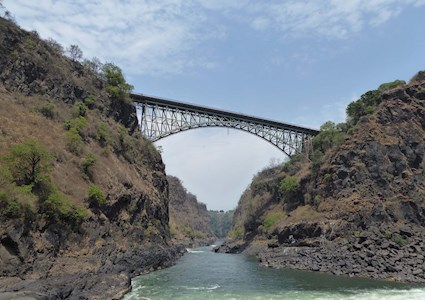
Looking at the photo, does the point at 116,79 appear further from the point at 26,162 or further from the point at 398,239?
the point at 398,239

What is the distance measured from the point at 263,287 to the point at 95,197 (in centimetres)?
1672

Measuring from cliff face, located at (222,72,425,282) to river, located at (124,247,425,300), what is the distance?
4.39 metres

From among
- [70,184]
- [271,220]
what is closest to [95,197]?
[70,184]

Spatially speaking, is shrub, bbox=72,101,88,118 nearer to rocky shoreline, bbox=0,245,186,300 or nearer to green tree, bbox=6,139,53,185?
green tree, bbox=6,139,53,185

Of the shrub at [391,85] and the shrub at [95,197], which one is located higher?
the shrub at [391,85]

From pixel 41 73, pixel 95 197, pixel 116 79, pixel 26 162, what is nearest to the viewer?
pixel 26 162

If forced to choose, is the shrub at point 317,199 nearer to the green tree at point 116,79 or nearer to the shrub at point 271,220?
the shrub at point 271,220

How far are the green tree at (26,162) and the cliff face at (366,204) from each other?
28720mm

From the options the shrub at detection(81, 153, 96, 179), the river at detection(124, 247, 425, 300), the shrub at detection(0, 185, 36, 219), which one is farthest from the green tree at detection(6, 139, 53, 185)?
the river at detection(124, 247, 425, 300)

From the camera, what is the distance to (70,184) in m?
34.1

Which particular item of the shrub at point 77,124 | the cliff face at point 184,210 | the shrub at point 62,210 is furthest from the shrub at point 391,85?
the cliff face at point 184,210

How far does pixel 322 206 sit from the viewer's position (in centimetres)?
5519

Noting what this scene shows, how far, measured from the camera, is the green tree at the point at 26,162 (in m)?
27.6

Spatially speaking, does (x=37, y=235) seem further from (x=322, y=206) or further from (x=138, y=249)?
(x=322, y=206)
